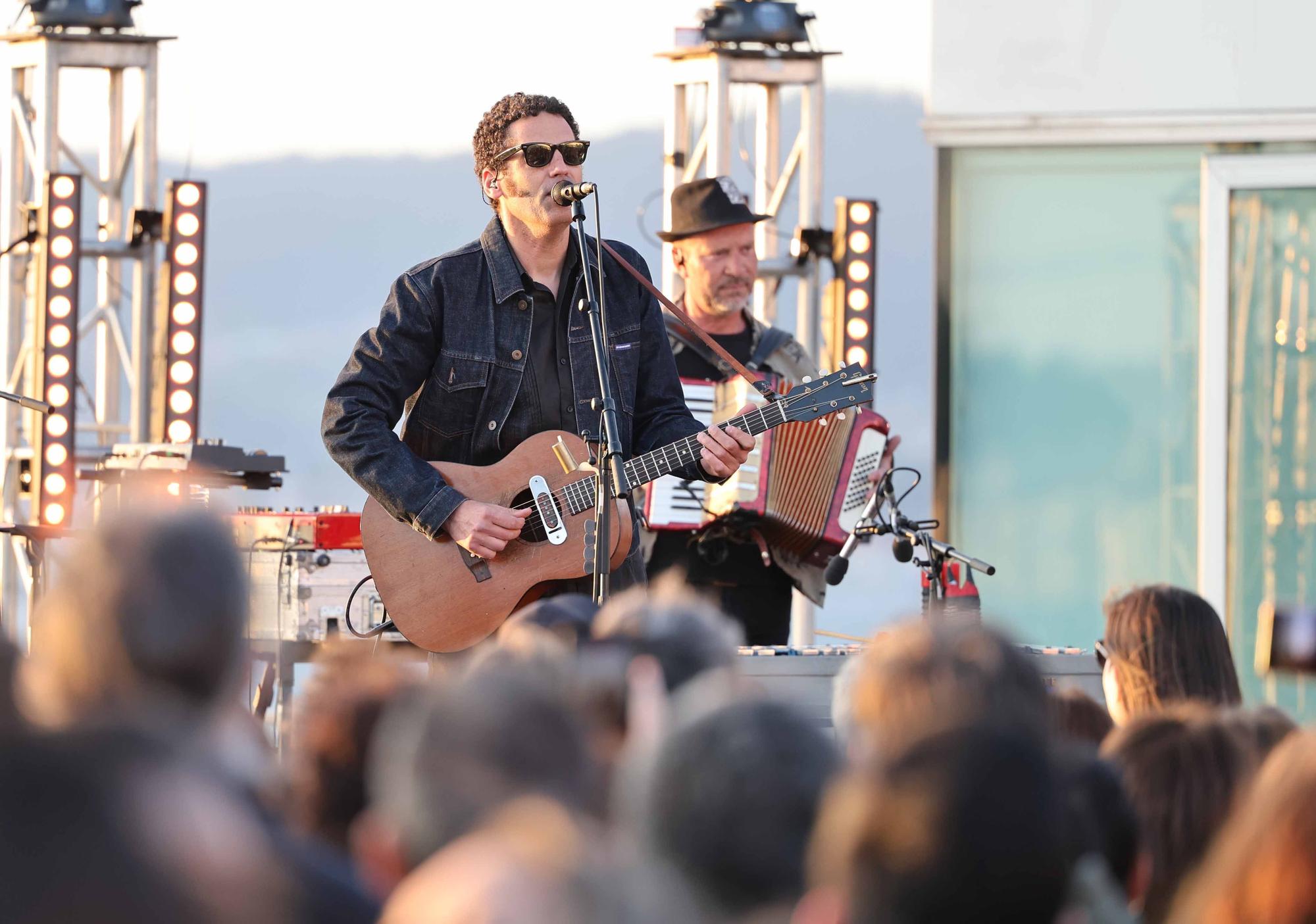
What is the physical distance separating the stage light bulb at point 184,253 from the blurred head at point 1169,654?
23.1 feet

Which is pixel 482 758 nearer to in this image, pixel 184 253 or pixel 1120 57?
pixel 1120 57

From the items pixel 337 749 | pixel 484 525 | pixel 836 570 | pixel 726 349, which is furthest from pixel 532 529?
pixel 337 749

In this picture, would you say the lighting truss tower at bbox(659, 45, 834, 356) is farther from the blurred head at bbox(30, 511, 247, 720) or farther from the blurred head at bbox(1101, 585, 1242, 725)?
the blurred head at bbox(30, 511, 247, 720)

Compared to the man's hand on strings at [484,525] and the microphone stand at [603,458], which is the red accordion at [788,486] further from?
the microphone stand at [603,458]

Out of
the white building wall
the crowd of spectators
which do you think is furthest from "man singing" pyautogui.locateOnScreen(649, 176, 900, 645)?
the crowd of spectators

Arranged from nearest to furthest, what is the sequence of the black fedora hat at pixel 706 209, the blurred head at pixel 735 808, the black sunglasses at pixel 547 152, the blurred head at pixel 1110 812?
the blurred head at pixel 735 808 < the blurred head at pixel 1110 812 < the black sunglasses at pixel 547 152 < the black fedora hat at pixel 706 209

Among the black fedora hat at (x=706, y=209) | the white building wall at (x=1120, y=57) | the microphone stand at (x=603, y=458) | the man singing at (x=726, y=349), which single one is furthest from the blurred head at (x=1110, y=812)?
the white building wall at (x=1120, y=57)

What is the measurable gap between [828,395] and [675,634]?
2.91 meters

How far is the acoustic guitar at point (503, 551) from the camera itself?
4.90 metres

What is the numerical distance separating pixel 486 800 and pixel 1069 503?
6753mm

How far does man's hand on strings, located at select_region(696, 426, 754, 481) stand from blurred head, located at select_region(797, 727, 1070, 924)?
10.7 feet

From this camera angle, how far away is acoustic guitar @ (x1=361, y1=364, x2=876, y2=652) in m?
4.90

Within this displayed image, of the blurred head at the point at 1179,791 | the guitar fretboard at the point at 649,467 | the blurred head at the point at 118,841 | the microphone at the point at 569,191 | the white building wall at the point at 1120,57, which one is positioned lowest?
the blurred head at the point at 1179,791

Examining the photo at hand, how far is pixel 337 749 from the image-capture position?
7.51 ft
